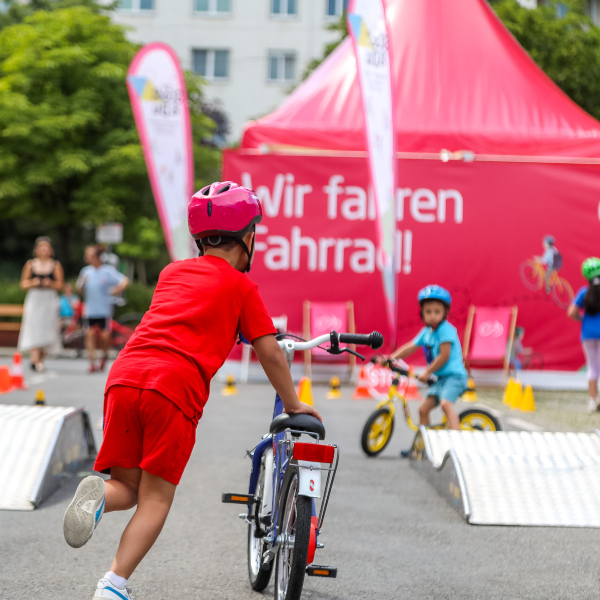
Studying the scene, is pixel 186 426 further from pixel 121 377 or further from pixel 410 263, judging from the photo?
pixel 410 263

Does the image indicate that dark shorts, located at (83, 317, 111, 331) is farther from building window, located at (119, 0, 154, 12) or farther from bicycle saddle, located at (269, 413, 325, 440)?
building window, located at (119, 0, 154, 12)

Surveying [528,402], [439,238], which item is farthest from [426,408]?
[439,238]

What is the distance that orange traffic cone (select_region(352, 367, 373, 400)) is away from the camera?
42.2ft

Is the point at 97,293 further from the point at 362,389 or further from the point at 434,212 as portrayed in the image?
the point at 434,212

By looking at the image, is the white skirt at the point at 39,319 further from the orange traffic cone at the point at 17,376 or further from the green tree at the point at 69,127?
the green tree at the point at 69,127

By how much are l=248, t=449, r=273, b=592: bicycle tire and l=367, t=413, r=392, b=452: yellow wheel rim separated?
3.86m

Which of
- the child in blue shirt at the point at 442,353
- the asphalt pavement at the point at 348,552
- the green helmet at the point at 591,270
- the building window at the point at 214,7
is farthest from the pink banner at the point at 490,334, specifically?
the building window at the point at 214,7

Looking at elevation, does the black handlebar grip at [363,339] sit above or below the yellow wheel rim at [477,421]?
above

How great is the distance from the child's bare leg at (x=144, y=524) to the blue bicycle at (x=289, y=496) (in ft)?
1.57

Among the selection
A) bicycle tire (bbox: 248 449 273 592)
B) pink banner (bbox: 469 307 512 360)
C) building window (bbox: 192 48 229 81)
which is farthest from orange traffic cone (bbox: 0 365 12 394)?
building window (bbox: 192 48 229 81)

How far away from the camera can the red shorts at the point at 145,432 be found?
325cm

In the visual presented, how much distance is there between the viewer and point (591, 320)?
1177 cm

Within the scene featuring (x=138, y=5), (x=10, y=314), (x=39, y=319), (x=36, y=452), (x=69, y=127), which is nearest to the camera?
(x=36, y=452)

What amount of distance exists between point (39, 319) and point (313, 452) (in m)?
11.8
